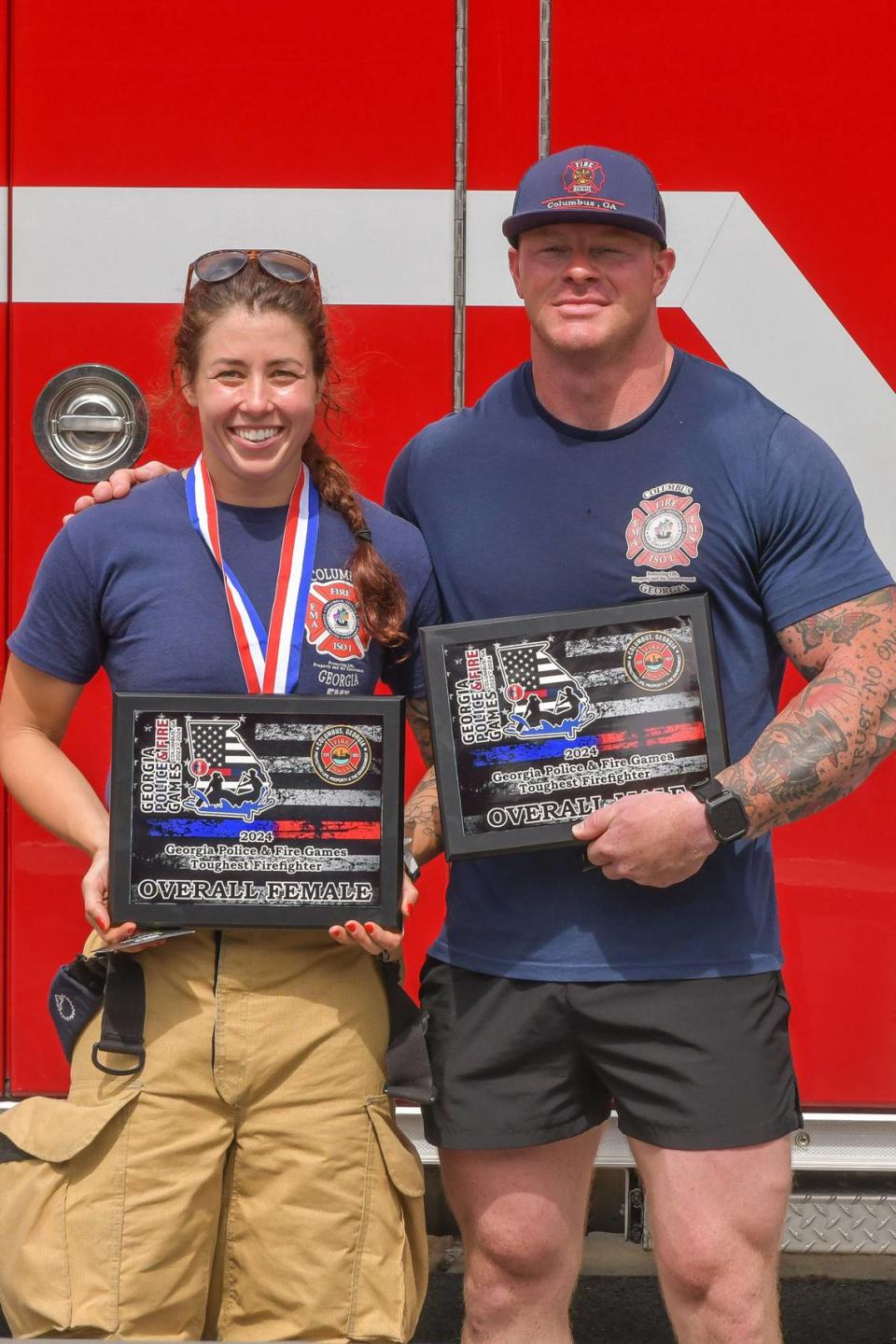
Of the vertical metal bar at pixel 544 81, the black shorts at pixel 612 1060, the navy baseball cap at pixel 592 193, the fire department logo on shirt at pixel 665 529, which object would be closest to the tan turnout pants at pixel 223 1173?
the black shorts at pixel 612 1060

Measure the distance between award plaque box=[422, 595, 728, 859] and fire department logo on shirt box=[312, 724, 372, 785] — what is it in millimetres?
125

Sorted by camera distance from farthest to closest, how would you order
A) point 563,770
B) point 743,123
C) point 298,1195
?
point 743,123 < point 563,770 < point 298,1195

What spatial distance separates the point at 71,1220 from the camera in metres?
1.95

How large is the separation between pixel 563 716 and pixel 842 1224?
1357mm

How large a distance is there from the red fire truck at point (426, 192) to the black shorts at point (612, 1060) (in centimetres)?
69

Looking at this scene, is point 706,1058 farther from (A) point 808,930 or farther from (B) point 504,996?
(A) point 808,930

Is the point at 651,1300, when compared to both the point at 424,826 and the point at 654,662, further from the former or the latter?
the point at 654,662

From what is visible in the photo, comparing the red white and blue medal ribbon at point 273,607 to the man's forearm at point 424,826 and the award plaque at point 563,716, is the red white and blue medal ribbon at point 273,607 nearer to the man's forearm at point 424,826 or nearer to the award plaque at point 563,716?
the award plaque at point 563,716

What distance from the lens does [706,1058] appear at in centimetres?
216

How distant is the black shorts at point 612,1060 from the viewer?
85.1 inches

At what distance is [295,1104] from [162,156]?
5.55 feet

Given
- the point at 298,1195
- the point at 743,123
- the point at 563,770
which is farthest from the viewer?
the point at 743,123

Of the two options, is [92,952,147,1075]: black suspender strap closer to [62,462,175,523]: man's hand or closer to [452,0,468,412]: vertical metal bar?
[62,462,175,523]: man's hand

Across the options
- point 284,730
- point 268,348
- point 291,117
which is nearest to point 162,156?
point 291,117
